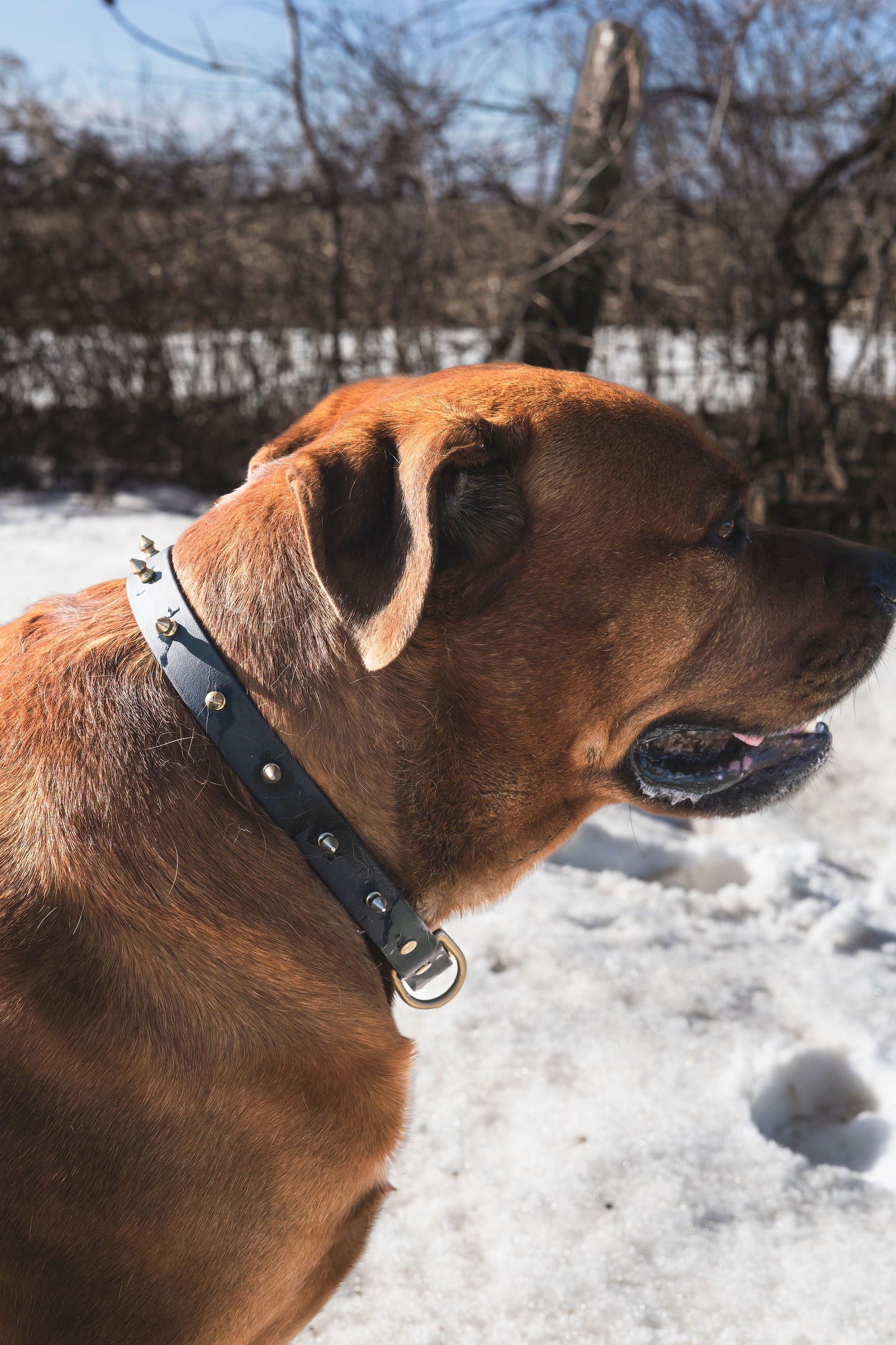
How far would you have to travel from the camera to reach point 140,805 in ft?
5.43

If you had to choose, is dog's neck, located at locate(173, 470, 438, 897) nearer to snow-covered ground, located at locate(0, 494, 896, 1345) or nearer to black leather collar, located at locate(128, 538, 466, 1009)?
black leather collar, located at locate(128, 538, 466, 1009)

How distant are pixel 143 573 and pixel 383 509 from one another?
0.45 m

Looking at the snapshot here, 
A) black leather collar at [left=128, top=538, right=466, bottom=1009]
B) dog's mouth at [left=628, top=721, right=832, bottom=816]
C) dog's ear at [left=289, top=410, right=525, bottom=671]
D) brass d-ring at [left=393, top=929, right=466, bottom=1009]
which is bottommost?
brass d-ring at [left=393, top=929, right=466, bottom=1009]

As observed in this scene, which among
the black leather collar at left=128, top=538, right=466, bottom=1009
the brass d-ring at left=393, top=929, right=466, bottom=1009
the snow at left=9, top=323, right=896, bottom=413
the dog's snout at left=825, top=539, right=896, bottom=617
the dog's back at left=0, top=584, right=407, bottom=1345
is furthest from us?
the snow at left=9, top=323, right=896, bottom=413

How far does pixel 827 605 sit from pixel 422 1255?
5.55ft

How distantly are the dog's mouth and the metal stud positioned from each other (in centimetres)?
102

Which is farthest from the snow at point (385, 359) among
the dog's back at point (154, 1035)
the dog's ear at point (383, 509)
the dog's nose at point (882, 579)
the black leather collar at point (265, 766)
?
the dog's back at point (154, 1035)

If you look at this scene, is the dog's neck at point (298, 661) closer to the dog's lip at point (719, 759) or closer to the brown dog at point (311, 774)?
the brown dog at point (311, 774)

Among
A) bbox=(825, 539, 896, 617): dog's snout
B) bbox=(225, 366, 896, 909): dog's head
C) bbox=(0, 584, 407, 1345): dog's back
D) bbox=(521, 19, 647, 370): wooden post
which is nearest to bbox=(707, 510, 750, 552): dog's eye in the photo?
bbox=(225, 366, 896, 909): dog's head

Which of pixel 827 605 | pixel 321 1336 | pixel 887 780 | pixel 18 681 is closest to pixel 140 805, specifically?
pixel 18 681

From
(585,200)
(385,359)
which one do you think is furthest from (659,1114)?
(385,359)

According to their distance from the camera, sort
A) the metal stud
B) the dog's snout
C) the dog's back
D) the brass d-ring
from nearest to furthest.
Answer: the dog's back → the metal stud → the brass d-ring → the dog's snout

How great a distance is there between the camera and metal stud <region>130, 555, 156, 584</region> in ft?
5.94

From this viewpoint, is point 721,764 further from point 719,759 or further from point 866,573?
point 866,573
